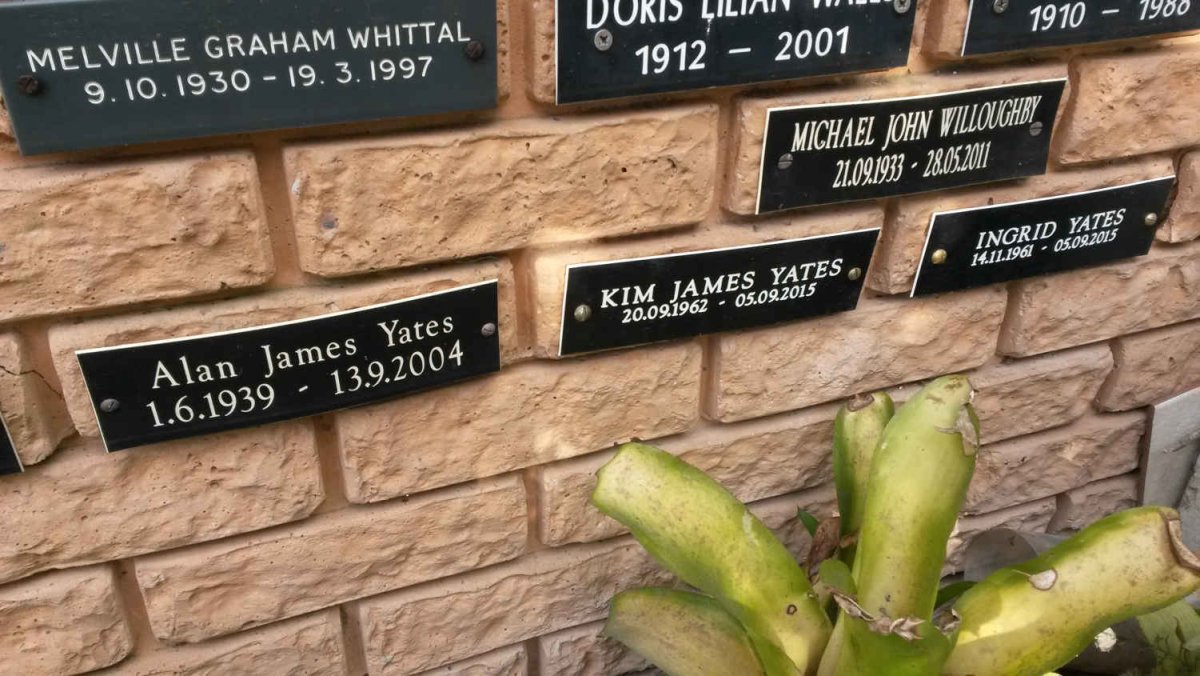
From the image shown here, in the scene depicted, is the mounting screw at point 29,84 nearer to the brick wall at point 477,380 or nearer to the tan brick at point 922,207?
the brick wall at point 477,380

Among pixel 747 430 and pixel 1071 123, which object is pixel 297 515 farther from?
pixel 1071 123

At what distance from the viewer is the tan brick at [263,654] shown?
41.9 inches

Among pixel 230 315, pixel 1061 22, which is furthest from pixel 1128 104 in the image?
pixel 230 315

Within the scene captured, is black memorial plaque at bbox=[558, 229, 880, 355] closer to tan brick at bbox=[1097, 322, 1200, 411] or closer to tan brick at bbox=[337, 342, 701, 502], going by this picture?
tan brick at bbox=[337, 342, 701, 502]

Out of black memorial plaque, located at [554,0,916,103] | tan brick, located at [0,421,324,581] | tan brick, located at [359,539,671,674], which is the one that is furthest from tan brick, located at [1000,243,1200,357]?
tan brick, located at [0,421,324,581]

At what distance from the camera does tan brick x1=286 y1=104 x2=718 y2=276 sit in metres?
0.90

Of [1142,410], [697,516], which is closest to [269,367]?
[697,516]

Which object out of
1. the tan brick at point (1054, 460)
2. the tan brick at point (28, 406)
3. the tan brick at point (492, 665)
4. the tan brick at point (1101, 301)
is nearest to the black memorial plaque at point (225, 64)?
the tan brick at point (28, 406)


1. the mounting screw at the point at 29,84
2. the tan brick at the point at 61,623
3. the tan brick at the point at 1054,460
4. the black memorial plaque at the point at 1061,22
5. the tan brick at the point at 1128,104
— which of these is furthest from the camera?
the tan brick at the point at 1054,460

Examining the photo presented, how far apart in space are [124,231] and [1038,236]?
1136 millimetres

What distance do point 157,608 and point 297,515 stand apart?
0.18m

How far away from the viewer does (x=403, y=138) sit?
0.91 metres

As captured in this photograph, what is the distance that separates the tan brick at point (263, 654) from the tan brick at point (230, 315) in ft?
1.03

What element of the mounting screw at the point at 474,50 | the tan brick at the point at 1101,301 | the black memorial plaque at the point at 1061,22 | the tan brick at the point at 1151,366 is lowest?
the tan brick at the point at 1151,366
